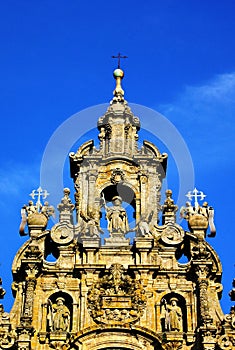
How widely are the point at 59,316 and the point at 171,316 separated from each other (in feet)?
11.1

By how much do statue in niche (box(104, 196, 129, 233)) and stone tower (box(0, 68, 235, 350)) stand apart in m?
0.04

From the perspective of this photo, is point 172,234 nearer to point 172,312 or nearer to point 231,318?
point 172,312

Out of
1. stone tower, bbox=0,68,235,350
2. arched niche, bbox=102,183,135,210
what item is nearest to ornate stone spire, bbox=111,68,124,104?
stone tower, bbox=0,68,235,350

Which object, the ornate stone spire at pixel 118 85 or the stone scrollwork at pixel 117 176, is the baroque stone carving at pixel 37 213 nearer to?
the stone scrollwork at pixel 117 176

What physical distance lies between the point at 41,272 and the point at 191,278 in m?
4.68

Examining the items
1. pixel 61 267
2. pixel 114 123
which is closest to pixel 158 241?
pixel 61 267

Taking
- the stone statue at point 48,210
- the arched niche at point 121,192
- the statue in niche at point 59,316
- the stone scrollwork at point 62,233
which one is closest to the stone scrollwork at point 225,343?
the statue in niche at point 59,316

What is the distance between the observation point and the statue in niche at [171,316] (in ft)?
89.8

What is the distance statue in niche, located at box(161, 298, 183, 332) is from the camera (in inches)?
1078

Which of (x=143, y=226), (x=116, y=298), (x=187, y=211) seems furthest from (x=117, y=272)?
(x=187, y=211)

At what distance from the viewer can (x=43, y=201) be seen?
30297mm

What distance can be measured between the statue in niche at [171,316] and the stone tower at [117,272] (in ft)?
0.10

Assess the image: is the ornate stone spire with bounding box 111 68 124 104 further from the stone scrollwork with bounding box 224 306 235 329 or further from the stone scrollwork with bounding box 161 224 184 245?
the stone scrollwork with bounding box 224 306 235 329

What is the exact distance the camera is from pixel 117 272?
28.2m
